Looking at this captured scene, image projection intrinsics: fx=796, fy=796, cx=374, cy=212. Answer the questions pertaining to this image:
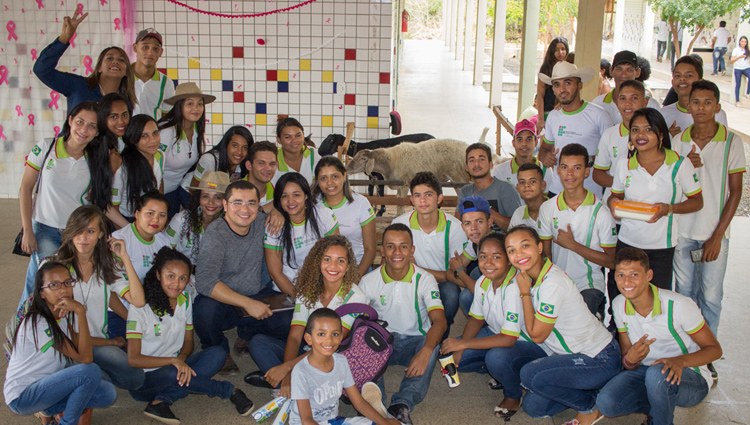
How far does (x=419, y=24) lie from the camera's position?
4959 centimetres

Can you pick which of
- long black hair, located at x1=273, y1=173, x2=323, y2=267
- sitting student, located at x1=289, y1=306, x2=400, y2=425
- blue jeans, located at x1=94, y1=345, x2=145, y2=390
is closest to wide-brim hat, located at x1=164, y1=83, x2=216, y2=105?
long black hair, located at x1=273, y1=173, x2=323, y2=267

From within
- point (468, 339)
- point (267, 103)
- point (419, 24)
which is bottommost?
point (468, 339)

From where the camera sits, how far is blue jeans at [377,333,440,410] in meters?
3.86

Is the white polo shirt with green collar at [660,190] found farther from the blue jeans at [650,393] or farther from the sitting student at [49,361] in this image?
the sitting student at [49,361]

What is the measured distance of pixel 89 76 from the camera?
5086mm

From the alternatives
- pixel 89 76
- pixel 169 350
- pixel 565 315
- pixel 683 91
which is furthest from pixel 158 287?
pixel 683 91

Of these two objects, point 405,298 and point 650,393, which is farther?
point 405,298

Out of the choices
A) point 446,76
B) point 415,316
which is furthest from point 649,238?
point 446,76

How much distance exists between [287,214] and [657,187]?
1989 mm

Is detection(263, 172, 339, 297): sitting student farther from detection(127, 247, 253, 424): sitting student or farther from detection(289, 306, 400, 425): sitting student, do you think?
detection(289, 306, 400, 425): sitting student

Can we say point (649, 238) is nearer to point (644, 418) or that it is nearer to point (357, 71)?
point (644, 418)

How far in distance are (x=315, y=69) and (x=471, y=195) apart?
2469mm

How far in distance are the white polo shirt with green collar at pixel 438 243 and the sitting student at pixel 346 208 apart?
10.3 inches

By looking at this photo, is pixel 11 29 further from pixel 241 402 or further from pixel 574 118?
pixel 574 118
